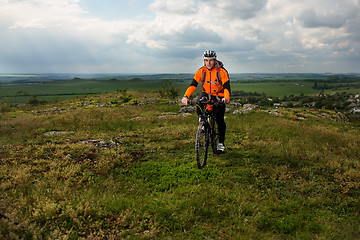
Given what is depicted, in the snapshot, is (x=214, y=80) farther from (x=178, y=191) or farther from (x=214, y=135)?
(x=178, y=191)

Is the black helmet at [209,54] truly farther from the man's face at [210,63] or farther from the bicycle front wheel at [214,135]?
the bicycle front wheel at [214,135]

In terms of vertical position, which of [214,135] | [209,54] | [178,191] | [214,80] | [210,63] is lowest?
[178,191]

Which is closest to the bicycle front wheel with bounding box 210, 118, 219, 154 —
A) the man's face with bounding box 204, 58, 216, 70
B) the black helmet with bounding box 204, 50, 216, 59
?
the man's face with bounding box 204, 58, 216, 70

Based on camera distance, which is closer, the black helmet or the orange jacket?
the black helmet

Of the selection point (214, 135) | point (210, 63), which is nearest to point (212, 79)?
point (210, 63)

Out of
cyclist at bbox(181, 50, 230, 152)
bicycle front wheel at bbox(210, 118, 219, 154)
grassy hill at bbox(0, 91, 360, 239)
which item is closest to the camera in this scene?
grassy hill at bbox(0, 91, 360, 239)

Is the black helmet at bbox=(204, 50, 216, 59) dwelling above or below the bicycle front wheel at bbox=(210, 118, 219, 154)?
above

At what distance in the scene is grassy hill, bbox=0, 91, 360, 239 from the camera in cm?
414

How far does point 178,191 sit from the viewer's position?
18.3 ft

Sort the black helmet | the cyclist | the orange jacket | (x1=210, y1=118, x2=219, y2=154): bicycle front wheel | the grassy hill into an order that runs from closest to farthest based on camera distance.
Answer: the grassy hill, the black helmet, the cyclist, the orange jacket, (x1=210, y1=118, x2=219, y2=154): bicycle front wheel

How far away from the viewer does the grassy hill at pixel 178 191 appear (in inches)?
Result: 163

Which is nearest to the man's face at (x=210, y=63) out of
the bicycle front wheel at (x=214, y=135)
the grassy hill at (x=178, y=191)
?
the bicycle front wheel at (x=214, y=135)

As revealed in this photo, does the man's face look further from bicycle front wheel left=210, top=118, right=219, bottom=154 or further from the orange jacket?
bicycle front wheel left=210, top=118, right=219, bottom=154

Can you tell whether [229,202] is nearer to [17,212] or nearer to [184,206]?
[184,206]
